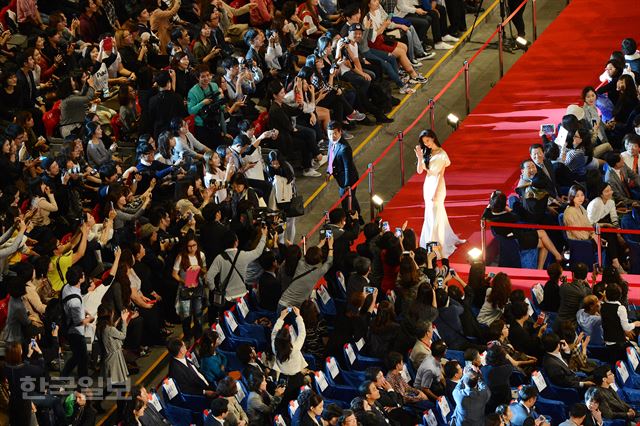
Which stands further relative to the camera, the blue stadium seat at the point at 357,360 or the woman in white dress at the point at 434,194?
the woman in white dress at the point at 434,194

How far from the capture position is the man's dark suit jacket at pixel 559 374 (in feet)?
44.8

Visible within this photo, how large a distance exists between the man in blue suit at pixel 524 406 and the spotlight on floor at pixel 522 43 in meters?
8.90

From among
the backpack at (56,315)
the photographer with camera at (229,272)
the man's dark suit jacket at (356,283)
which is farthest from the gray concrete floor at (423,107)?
the backpack at (56,315)

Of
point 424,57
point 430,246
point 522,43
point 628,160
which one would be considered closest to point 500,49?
point 522,43

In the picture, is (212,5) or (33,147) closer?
(33,147)

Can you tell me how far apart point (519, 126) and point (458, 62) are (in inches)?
72.7

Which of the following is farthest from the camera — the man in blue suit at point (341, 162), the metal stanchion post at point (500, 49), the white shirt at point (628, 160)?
the metal stanchion post at point (500, 49)

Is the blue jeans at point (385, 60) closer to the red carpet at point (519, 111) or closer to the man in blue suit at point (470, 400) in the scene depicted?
the red carpet at point (519, 111)

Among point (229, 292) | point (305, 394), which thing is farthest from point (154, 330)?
point (305, 394)

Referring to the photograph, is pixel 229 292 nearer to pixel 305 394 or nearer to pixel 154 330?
pixel 154 330

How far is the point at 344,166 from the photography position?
17359mm

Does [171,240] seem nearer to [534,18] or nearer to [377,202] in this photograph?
[377,202]

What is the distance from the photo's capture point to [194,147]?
1767cm

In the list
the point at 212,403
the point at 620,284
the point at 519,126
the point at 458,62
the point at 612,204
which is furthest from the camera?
the point at 458,62
